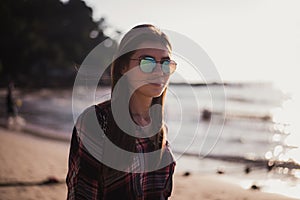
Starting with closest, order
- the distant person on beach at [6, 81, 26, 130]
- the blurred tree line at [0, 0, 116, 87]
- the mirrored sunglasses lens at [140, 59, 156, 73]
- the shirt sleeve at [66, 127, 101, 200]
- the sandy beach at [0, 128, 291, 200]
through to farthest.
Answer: the shirt sleeve at [66, 127, 101, 200], the mirrored sunglasses lens at [140, 59, 156, 73], the sandy beach at [0, 128, 291, 200], the distant person on beach at [6, 81, 26, 130], the blurred tree line at [0, 0, 116, 87]

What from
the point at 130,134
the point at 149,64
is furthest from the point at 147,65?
the point at 130,134

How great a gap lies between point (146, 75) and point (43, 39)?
197 feet

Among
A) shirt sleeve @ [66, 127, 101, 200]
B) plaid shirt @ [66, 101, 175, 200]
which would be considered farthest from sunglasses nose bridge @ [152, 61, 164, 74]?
shirt sleeve @ [66, 127, 101, 200]

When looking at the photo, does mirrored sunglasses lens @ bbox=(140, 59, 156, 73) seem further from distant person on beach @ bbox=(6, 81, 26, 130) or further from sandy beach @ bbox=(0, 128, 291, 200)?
distant person on beach @ bbox=(6, 81, 26, 130)

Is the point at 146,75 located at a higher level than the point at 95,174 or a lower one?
higher

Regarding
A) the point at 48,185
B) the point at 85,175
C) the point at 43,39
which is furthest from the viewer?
the point at 43,39

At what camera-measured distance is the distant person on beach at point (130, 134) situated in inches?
63.2

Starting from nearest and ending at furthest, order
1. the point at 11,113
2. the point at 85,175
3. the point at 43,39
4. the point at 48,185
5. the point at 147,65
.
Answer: the point at 85,175
the point at 147,65
the point at 48,185
the point at 11,113
the point at 43,39

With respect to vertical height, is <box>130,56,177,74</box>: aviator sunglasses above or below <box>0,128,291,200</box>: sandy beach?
above

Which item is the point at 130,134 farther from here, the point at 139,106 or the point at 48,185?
the point at 48,185

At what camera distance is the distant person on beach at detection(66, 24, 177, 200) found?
5.26ft

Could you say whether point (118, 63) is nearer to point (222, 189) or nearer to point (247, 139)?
point (222, 189)

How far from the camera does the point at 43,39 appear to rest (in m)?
59.2

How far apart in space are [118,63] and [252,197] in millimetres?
5606
